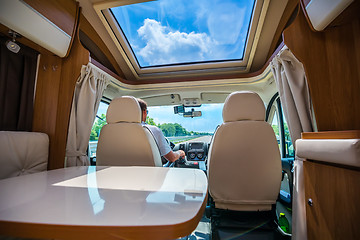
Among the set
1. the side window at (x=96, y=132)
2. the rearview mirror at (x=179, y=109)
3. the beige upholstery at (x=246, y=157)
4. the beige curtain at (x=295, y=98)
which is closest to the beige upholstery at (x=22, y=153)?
the side window at (x=96, y=132)

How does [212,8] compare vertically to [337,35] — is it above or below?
above

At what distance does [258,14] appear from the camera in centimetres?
180

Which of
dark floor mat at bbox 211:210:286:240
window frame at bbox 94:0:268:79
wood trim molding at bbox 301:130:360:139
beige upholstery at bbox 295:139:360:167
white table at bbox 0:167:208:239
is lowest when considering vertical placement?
dark floor mat at bbox 211:210:286:240

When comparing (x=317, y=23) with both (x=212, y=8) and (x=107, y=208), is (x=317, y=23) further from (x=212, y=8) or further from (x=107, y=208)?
(x=107, y=208)

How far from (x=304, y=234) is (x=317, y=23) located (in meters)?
1.35

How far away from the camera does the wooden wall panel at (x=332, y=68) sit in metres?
1.03

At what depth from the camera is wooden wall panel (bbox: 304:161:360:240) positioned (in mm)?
733

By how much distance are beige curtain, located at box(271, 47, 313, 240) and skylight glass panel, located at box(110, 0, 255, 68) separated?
72 centimetres

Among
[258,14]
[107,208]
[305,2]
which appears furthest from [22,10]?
[258,14]

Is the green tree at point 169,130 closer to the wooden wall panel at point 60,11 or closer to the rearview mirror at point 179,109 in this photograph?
the rearview mirror at point 179,109

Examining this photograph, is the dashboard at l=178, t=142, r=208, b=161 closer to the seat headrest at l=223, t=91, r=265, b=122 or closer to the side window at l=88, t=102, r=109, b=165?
the side window at l=88, t=102, r=109, b=165

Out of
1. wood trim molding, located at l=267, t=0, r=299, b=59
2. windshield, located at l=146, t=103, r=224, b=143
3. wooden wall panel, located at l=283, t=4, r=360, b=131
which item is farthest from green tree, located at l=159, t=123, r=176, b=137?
wooden wall panel, located at l=283, t=4, r=360, b=131

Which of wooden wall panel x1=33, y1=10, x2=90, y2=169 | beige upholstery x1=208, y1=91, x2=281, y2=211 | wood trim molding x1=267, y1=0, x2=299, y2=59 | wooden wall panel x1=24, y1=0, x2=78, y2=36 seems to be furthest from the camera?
wood trim molding x1=267, y1=0, x2=299, y2=59

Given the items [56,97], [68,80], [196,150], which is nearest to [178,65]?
[68,80]
